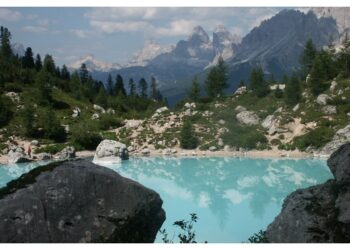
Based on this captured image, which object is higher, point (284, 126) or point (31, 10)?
point (31, 10)

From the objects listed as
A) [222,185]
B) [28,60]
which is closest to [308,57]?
[222,185]

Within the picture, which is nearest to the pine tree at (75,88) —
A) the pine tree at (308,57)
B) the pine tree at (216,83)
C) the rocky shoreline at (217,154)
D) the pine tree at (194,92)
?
the pine tree at (194,92)

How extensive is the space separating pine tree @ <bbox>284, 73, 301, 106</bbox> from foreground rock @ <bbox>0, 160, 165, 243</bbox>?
45657 millimetres

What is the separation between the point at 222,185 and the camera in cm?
3366

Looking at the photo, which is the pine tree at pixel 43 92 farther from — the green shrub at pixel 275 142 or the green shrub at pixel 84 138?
the green shrub at pixel 275 142

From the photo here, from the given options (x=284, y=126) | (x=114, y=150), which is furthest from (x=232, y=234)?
(x=284, y=126)

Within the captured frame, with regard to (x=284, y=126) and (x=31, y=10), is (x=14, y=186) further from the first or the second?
(x=284, y=126)

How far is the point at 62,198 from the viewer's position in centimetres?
1198

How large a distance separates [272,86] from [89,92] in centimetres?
3303

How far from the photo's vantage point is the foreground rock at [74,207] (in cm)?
1147

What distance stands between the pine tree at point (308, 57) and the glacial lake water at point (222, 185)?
34.9 m

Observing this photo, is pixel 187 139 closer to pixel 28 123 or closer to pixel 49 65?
pixel 28 123

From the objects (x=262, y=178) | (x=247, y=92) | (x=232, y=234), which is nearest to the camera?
(x=232, y=234)
